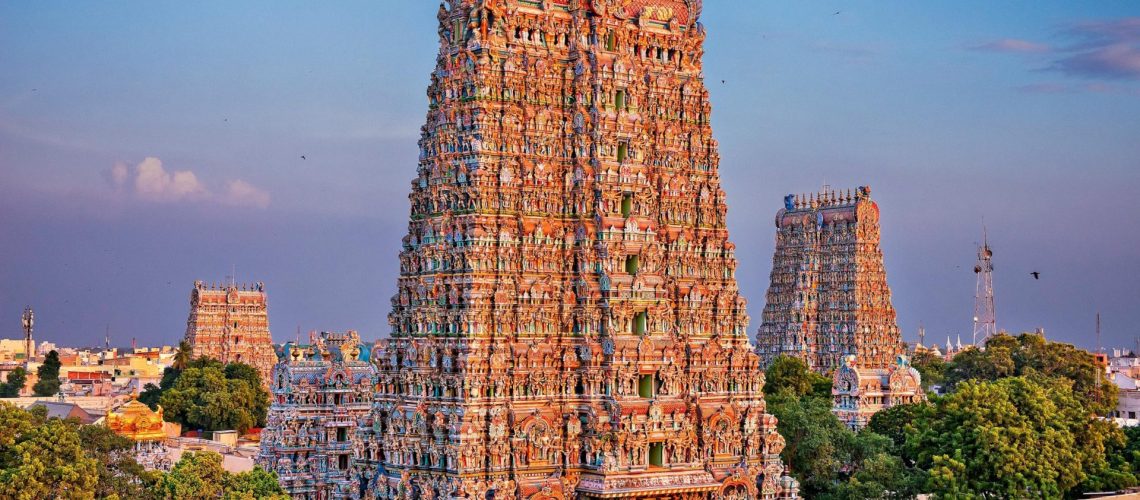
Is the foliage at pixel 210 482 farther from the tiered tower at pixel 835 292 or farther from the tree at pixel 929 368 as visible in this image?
the tree at pixel 929 368

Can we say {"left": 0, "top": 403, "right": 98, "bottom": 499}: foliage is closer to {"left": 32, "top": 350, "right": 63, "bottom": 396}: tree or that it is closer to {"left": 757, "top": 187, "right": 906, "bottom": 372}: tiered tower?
{"left": 757, "top": 187, "right": 906, "bottom": 372}: tiered tower

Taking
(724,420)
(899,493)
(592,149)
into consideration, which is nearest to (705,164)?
(592,149)

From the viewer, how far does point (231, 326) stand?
135375 millimetres

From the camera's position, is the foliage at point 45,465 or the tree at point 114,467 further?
the tree at point 114,467

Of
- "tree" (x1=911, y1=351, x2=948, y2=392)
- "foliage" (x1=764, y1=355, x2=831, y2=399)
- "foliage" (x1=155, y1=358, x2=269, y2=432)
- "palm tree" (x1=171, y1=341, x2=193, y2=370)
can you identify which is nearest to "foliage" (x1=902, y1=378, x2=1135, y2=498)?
"foliage" (x1=764, y1=355, x2=831, y2=399)

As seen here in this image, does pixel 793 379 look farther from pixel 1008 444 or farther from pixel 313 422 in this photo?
pixel 313 422

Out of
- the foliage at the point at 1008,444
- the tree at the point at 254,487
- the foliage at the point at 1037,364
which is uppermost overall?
the foliage at the point at 1037,364

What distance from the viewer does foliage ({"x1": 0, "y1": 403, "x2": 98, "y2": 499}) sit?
5416 centimetres

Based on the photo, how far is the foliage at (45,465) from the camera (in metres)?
54.2

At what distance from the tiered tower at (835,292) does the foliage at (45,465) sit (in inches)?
2181

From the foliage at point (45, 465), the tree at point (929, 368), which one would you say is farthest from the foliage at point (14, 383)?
the foliage at point (45, 465)

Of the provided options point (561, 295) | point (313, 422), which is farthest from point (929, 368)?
point (561, 295)

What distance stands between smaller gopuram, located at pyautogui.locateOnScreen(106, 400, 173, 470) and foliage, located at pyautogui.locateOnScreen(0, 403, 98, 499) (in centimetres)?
2021

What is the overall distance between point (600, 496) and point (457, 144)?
1072 cm
